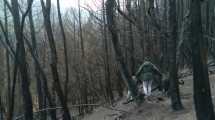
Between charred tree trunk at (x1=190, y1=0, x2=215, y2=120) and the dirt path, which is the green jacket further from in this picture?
charred tree trunk at (x1=190, y1=0, x2=215, y2=120)

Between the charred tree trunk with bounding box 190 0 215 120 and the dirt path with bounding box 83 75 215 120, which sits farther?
the dirt path with bounding box 83 75 215 120

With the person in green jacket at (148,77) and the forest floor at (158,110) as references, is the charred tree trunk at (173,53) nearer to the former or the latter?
the forest floor at (158,110)

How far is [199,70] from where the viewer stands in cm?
982

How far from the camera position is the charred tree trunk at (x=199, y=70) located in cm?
978

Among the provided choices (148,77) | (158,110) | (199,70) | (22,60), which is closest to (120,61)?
(148,77)

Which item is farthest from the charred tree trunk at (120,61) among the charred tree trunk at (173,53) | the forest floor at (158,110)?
the charred tree trunk at (173,53)

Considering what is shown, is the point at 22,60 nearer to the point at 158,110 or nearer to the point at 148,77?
the point at 148,77

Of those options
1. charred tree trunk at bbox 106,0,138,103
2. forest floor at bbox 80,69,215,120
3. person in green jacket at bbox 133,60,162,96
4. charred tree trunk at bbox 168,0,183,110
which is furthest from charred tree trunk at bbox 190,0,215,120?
charred tree trunk at bbox 106,0,138,103

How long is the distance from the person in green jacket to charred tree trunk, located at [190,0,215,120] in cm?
711

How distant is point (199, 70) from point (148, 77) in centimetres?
730

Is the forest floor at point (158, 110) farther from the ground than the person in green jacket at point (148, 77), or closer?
closer

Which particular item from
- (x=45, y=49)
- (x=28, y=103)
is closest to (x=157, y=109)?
(x=28, y=103)

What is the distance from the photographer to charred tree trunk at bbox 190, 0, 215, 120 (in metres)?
9.78

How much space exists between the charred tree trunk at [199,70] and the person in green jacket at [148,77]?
7.11 metres
